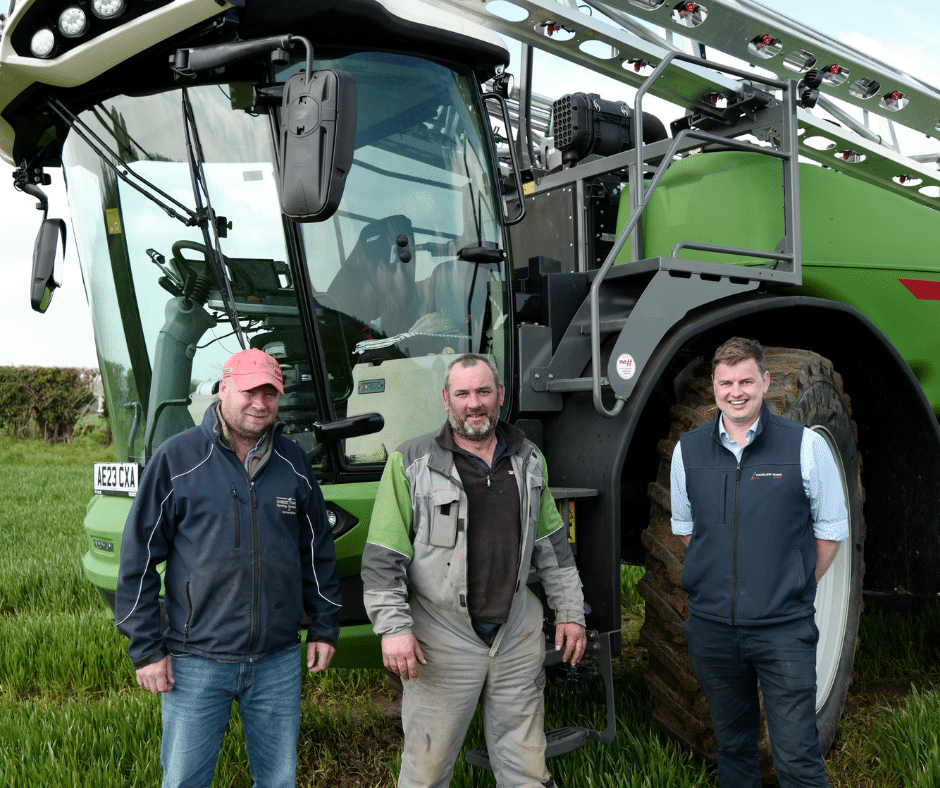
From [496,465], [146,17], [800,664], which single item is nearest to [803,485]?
[800,664]

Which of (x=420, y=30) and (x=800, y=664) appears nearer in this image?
(x=800, y=664)

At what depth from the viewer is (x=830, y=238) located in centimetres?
397

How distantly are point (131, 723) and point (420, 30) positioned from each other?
311cm

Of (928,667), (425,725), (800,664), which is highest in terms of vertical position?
(800,664)

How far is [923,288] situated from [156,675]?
3.82m

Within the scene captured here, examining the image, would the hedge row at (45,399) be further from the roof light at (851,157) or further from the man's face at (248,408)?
the man's face at (248,408)

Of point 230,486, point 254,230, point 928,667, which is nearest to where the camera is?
point 230,486

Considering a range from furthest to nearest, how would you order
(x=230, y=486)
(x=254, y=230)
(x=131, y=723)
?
(x=131, y=723) < (x=254, y=230) < (x=230, y=486)

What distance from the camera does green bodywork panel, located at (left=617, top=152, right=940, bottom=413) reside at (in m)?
3.71

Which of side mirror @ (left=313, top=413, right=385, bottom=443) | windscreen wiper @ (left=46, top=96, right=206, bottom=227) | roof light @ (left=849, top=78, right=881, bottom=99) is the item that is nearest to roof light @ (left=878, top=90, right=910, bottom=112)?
roof light @ (left=849, top=78, right=881, bottom=99)

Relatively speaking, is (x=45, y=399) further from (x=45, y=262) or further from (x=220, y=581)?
(x=220, y=581)

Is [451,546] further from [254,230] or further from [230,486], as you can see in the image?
[254,230]

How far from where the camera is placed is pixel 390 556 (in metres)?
2.67

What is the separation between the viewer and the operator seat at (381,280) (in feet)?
10.3
